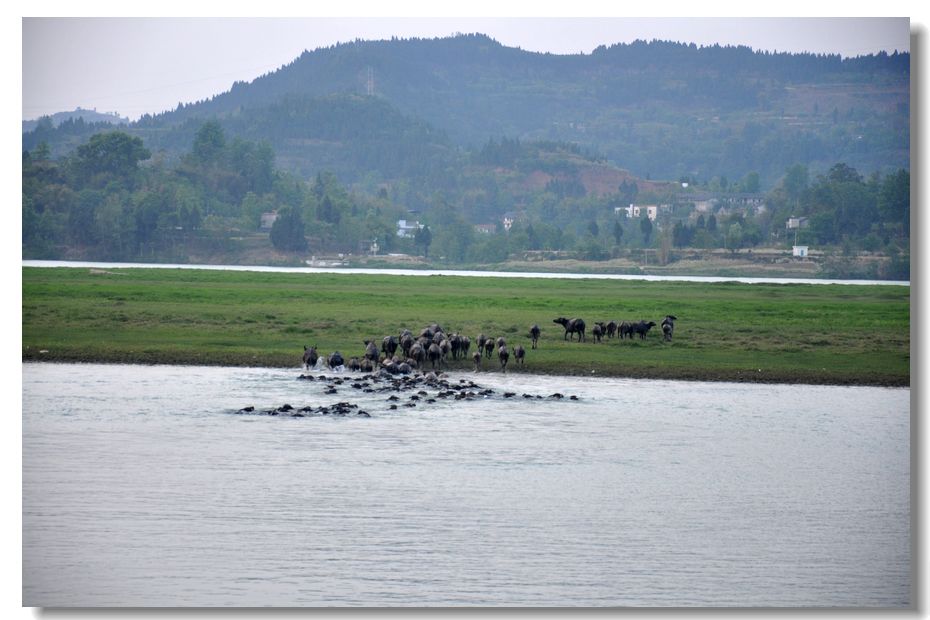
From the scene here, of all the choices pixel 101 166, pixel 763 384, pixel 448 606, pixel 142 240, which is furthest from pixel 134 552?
pixel 101 166

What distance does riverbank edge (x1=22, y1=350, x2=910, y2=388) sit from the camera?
32.5 metres

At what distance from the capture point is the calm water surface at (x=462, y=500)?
49.6 feet

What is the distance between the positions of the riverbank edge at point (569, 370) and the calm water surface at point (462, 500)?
2558 millimetres

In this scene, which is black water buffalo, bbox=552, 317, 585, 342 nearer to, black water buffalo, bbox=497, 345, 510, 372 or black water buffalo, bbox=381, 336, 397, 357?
black water buffalo, bbox=497, 345, 510, 372

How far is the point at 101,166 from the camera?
445 feet

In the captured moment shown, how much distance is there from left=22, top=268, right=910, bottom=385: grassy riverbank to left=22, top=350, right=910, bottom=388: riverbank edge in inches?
2.2

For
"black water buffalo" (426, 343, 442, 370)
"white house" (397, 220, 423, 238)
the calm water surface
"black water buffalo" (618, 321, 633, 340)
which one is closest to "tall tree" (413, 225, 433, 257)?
"white house" (397, 220, 423, 238)

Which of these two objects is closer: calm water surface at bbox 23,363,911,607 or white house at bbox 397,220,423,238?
calm water surface at bbox 23,363,911,607

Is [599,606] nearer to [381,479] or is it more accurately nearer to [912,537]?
[912,537]

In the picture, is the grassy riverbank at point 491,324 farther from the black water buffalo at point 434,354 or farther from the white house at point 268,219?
the white house at point 268,219

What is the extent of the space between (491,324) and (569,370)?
29.0 ft

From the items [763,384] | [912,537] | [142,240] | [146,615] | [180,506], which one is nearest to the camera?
[146,615]

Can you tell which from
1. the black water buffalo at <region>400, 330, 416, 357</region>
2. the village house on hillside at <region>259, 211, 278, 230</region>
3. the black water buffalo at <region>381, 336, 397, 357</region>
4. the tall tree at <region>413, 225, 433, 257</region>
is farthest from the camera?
the village house on hillside at <region>259, 211, 278, 230</region>

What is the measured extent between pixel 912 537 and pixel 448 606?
18.5ft
